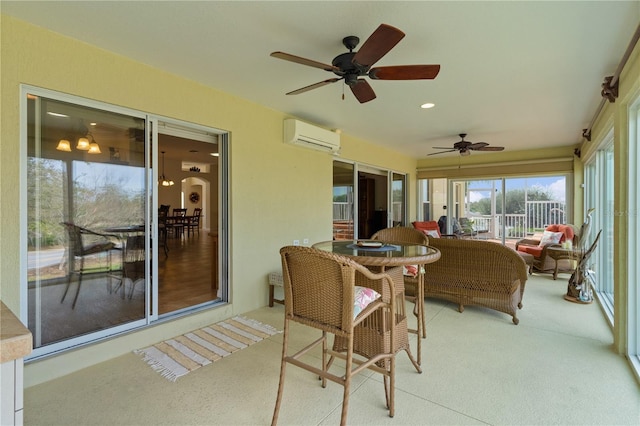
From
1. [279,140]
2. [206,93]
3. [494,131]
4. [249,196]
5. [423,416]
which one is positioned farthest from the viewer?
[494,131]

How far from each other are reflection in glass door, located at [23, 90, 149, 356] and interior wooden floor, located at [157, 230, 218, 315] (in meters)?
0.64

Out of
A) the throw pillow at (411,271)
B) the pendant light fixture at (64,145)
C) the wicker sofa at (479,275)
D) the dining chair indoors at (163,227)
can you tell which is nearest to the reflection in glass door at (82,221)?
the pendant light fixture at (64,145)

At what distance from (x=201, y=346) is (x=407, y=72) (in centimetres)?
277

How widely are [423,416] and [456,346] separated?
1070mm

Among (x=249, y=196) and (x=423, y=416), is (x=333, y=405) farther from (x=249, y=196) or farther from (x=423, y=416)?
(x=249, y=196)

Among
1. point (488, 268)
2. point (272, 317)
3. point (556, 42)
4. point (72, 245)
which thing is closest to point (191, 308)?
point (272, 317)

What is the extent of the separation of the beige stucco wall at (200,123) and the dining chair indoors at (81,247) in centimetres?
34

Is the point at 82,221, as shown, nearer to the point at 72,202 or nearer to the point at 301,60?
the point at 72,202

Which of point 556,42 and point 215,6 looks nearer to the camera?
point 215,6

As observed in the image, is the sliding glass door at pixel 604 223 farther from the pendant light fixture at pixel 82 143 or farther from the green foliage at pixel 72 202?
the pendant light fixture at pixel 82 143

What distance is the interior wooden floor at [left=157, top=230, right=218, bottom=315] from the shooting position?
3.57 metres

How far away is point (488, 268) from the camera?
338cm

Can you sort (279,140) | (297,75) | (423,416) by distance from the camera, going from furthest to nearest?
(279,140) < (297,75) < (423,416)

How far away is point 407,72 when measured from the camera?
213 centimetres
